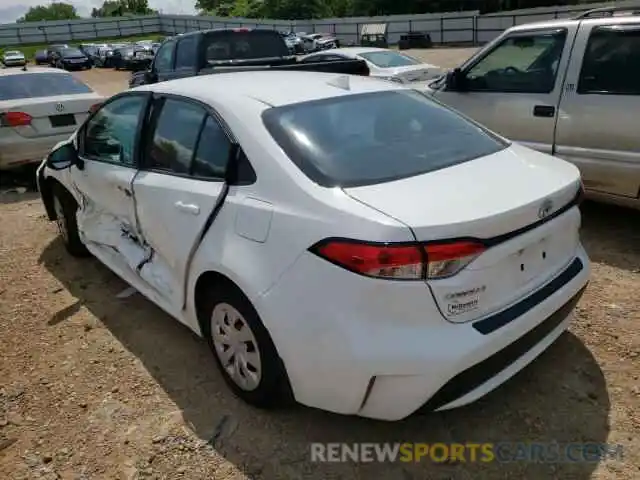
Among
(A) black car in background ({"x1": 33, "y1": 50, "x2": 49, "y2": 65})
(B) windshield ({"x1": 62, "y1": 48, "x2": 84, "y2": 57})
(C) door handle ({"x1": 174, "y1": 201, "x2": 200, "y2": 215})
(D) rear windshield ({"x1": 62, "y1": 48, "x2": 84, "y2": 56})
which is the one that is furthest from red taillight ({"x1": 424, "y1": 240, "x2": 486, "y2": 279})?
(A) black car in background ({"x1": 33, "y1": 50, "x2": 49, "y2": 65})

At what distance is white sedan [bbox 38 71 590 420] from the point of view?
6.47ft

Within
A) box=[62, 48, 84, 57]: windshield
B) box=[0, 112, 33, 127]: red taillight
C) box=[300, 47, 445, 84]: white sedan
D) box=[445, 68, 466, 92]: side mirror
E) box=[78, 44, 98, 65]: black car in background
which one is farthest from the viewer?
box=[78, 44, 98, 65]: black car in background

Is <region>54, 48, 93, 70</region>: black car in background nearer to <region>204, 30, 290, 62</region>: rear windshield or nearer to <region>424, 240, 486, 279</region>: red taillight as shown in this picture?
<region>204, 30, 290, 62</region>: rear windshield

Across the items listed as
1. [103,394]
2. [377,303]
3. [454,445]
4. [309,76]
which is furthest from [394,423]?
[309,76]

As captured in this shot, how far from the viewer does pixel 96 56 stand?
3725cm

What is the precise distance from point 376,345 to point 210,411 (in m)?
1.14

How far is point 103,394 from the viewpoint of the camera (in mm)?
2898

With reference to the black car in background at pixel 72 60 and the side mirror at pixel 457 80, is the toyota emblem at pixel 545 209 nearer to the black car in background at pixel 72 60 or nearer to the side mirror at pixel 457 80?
the side mirror at pixel 457 80

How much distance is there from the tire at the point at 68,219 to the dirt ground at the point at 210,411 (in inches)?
36.7

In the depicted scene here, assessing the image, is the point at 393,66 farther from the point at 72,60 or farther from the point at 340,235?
the point at 72,60

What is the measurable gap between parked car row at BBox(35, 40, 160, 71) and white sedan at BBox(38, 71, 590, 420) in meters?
31.7

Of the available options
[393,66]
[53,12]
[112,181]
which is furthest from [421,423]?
[53,12]

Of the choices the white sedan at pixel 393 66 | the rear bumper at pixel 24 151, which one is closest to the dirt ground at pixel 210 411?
the rear bumper at pixel 24 151

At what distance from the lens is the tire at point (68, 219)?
443cm
